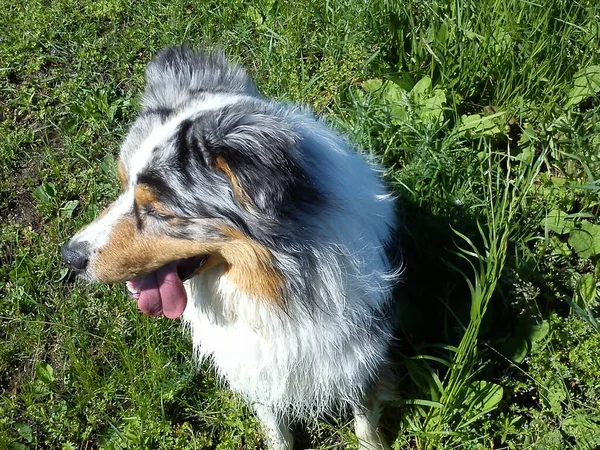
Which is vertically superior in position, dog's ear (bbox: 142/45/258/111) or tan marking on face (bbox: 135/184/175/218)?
dog's ear (bbox: 142/45/258/111)

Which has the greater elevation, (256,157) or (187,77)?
(256,157)

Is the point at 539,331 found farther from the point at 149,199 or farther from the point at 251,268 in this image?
the point at 149,199

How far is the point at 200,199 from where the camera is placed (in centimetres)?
186

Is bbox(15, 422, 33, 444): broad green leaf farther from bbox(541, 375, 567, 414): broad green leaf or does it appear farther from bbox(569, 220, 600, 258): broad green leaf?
bbox(569, 220, 600, 258): broad green leaf

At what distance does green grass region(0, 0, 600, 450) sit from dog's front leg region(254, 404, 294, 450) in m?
0.13

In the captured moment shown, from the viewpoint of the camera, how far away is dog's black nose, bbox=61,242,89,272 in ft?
6.64

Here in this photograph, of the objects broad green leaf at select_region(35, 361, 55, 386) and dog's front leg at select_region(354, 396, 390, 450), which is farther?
broad green leaf at select_region(35, 361, 55, 386)

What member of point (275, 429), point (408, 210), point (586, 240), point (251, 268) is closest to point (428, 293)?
point (408, 210)

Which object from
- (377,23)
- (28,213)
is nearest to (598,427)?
(377,23)

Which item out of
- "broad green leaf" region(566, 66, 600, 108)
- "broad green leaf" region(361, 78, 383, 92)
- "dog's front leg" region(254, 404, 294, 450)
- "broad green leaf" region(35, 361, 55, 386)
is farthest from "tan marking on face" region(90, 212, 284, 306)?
"broad green leaf" region(566, 66, 600, 108)

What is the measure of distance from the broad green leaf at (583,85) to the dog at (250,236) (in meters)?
1.42

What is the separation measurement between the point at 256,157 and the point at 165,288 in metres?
0.70

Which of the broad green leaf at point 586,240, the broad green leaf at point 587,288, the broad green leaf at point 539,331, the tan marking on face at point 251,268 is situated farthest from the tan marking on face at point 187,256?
the broad green leaf at point 586,240

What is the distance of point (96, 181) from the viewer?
138 inches
